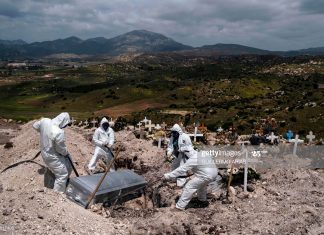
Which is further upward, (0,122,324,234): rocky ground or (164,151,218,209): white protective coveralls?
(164,151,218,209): white protective coveralls

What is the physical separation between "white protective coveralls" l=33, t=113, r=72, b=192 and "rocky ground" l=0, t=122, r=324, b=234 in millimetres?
1016

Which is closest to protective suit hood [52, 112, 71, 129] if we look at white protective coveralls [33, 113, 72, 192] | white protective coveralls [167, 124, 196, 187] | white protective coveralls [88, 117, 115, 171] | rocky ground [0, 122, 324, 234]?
white protective coveralls [33, 113, 72, 192]

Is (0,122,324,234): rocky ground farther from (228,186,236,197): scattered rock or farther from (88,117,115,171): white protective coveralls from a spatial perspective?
(88,117,115,171): white protective coveralls

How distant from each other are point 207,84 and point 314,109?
4384cm

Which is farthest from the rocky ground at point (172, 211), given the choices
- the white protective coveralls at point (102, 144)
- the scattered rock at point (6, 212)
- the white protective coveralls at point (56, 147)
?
the white protective coveralls at point (102, 144)

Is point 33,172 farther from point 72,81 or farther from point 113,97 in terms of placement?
point 72,81

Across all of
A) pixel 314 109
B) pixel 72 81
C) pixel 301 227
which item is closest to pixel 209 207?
pixel 301 227

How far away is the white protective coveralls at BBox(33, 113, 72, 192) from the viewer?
14.2m

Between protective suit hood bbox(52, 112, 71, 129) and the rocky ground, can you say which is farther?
protective suit hood bbox(52, 112, 71, 129)

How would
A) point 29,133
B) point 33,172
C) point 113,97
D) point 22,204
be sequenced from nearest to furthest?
1. point 22,204
2. point 33,172
3. point 29,133
4. point 113,97

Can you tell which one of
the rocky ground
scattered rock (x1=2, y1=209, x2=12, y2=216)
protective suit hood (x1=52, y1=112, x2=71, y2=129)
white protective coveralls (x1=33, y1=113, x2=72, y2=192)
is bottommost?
the rocky ground

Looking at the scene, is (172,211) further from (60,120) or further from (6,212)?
(6,212)

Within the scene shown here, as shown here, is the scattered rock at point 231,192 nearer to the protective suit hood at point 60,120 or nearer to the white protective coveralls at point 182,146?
the white protective coveralls at point 182,146

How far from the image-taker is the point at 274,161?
1844cm
